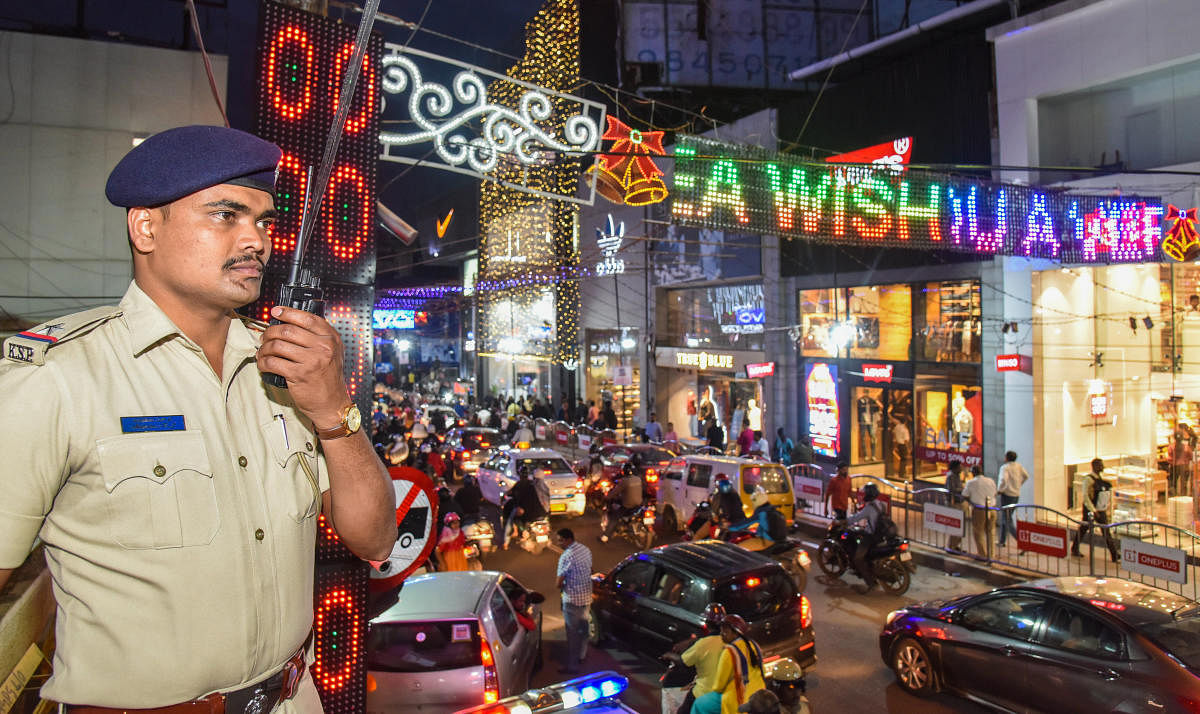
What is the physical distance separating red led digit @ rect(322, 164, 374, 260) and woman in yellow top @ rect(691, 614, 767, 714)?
411 centimetres

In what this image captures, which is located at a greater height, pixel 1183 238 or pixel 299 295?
pixel 1183 238

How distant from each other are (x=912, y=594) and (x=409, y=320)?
107ft

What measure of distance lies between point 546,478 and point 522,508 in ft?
8.56

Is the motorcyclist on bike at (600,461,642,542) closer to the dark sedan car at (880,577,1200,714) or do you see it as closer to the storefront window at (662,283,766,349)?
the dark sedan car at (880,577,1200,714)

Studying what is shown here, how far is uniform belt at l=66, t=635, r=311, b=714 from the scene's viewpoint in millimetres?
1674

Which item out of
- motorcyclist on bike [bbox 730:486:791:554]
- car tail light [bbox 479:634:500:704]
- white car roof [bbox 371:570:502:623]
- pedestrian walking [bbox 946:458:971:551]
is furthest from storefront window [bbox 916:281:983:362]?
car tail light [bbox 479:634:500:704]

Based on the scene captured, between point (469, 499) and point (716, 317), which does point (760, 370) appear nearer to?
point (716, 317)

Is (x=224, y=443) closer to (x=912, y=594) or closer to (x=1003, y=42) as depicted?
(x=912, y=594)

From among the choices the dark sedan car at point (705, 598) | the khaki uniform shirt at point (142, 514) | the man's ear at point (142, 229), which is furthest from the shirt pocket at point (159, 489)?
the dark sedan car at point (705, 598)

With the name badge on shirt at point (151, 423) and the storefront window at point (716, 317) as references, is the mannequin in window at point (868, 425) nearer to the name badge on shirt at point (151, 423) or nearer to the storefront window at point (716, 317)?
the storefront window at point (716, 317)

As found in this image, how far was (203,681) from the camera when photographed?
5.66 ft

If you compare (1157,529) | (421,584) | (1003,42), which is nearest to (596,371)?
(1003,42)

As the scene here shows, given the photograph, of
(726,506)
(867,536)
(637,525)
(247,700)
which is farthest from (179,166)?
(637,525)

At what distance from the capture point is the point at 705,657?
19.6 ft
